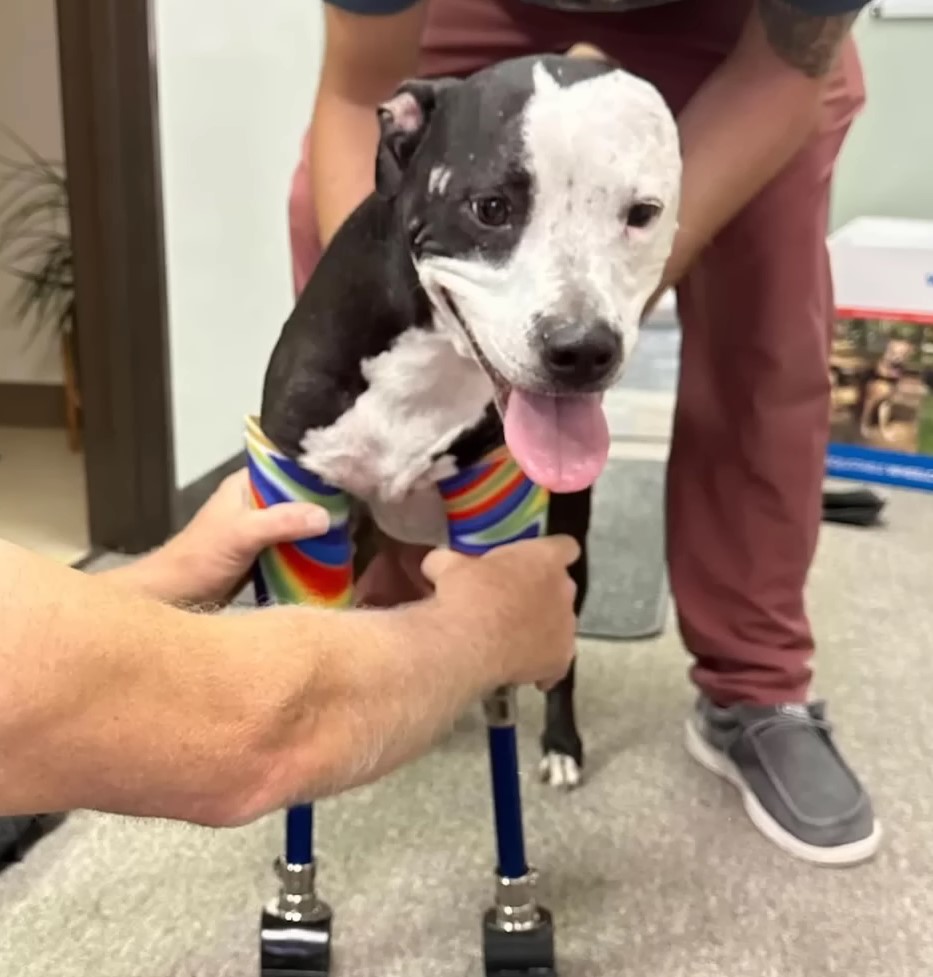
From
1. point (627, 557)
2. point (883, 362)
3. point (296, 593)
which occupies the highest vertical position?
point (296, 593)

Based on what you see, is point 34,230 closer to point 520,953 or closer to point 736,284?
point 736,284

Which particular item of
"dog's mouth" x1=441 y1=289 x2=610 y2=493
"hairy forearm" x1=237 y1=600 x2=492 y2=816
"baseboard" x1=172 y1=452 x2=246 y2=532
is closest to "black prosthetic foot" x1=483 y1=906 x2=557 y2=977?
"hairy forearm" x1=237 y1=600 x2=492 y2=816

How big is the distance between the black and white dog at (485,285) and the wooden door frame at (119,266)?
840 millimetres

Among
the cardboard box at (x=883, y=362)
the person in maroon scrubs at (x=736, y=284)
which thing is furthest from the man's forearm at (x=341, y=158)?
the cardboard box at (x=883, y=362)

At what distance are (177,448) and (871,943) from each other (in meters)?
1.25

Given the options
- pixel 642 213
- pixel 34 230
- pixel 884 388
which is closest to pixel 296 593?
pixel 642 213

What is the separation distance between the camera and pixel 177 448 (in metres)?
1.91

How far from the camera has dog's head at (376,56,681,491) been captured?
0.81 metres

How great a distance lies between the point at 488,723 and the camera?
3.27ft

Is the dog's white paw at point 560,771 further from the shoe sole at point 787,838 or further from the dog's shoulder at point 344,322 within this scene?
the dog's shoulder at point 344,322

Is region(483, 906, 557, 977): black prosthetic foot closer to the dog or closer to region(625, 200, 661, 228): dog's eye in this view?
region(625, 200, 661, 228): dog's eye

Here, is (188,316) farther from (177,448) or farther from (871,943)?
(871,943)

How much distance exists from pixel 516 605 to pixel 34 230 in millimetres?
2084

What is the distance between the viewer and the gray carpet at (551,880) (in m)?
1.02
